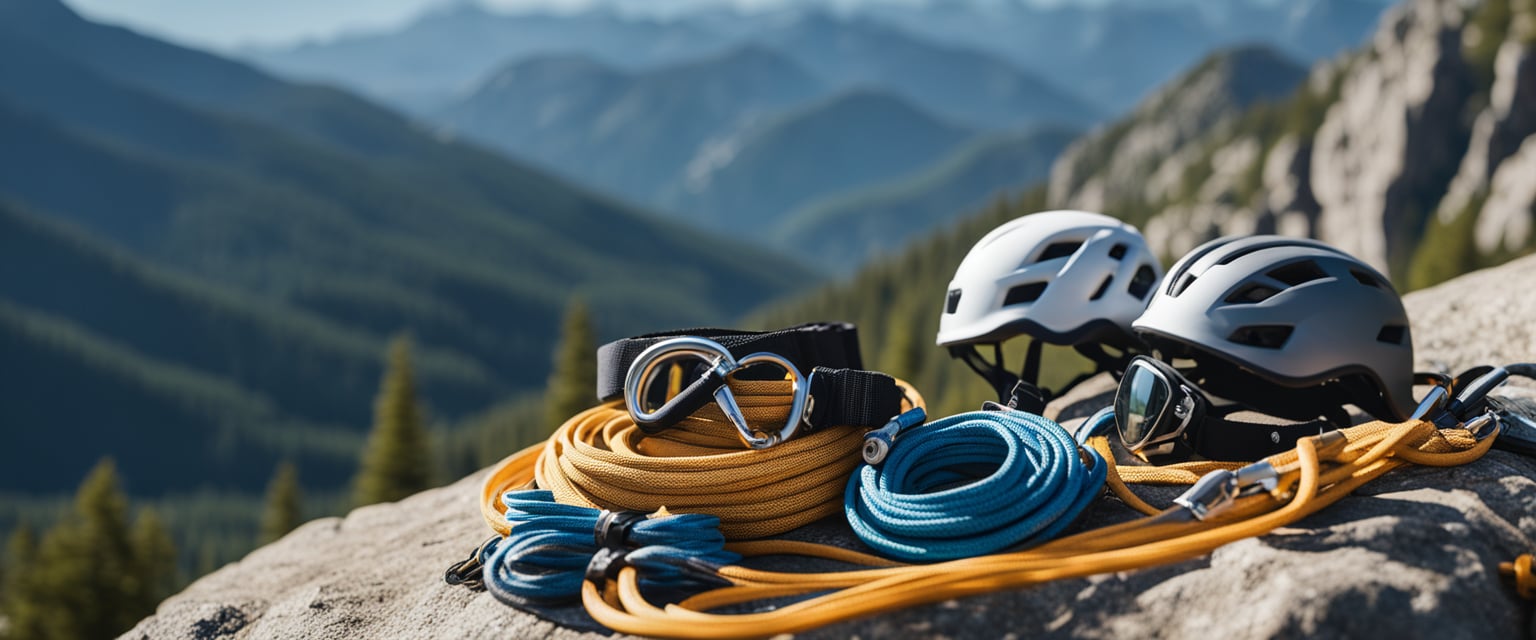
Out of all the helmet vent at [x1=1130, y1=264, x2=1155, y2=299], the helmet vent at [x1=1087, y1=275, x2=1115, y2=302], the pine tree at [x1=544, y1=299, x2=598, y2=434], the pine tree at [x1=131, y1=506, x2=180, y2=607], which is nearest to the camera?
the helmet vent at [x1=1087, y1=275, x2=1115, y2=302]

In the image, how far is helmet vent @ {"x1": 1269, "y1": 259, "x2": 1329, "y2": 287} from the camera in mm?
6410

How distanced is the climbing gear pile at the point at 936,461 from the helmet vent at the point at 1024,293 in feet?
0.90

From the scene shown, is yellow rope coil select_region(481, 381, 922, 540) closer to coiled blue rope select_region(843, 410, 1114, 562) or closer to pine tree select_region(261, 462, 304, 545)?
coiled blue rope select_region(843, 410, 1114, 562)

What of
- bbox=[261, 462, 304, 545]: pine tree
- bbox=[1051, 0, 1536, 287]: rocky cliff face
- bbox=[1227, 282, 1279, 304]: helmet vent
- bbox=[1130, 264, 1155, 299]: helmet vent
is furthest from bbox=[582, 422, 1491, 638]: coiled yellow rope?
bbox=[1051, 0, 1536, 287]: rocky cliff face

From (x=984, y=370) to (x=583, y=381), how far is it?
45.8 metres

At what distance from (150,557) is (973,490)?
5338 centimetres

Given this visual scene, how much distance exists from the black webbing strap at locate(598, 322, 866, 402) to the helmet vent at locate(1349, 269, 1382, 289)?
328 cm

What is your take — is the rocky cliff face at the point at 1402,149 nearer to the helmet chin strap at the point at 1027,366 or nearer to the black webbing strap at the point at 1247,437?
the helmet chin strap at the point at 1027,366

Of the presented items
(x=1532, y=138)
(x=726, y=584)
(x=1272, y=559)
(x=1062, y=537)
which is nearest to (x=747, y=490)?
(x=726, y=584)

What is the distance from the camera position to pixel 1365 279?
6.49 meters

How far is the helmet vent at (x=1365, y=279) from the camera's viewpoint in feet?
21.1

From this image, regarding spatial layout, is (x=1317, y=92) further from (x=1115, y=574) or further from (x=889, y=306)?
(x=1115, y=574)

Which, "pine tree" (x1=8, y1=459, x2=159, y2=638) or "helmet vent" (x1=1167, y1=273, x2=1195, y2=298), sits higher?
"helmet vent" (x1=1167, y1=273, x2=1195, y2=298)

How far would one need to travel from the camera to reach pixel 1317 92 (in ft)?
459
